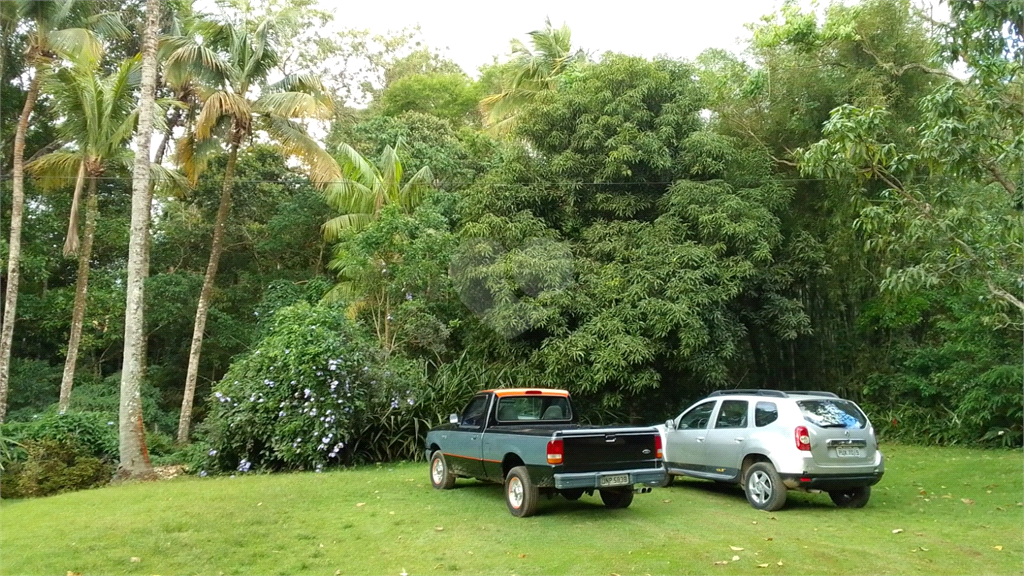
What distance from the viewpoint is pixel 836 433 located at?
9188 millimetres

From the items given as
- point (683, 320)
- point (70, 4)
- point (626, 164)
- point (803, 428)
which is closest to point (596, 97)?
point (626, 164)

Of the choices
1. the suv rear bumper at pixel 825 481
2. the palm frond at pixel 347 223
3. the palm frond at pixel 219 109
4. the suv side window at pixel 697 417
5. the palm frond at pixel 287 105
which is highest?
the palm frond at pixel 287 105

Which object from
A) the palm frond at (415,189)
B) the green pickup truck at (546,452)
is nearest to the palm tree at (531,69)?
the palm frond at (415,189)

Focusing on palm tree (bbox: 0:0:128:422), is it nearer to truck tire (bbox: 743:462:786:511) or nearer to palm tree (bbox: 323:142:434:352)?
palm tree (bbox: 323:142:434:352)

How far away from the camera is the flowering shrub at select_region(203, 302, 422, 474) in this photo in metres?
13.8

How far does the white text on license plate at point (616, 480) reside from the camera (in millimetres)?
8547

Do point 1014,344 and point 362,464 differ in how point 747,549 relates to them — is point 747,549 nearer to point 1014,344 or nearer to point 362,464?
point 362,464

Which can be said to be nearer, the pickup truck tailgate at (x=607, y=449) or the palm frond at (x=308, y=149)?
the pickup truck tailgate at (x=607, y=449)

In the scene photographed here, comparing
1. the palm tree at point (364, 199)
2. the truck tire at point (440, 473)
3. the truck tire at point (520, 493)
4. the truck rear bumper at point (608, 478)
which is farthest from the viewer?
the palm tree at point (364, 199)

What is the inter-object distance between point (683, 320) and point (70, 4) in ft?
50.3

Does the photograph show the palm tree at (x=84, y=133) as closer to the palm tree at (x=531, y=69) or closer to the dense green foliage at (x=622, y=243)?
the dense green foliage at (x=622, y=243)

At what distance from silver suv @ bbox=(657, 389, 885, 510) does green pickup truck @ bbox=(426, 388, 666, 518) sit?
140cm

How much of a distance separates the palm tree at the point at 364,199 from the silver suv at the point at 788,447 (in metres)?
9.66

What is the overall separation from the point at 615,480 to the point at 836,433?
2750mm
